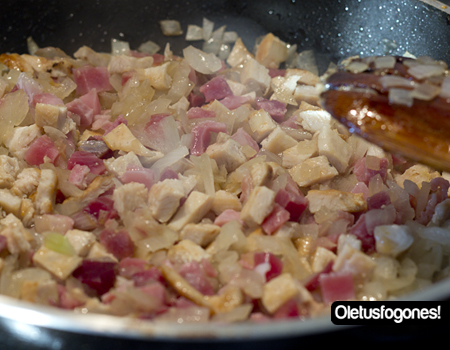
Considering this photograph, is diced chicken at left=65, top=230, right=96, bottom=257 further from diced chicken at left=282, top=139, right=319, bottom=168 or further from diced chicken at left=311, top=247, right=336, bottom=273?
diced chicken at left=282, top=139, right=319, bottom=168

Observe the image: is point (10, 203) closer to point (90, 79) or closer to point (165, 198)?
point (165, 198)

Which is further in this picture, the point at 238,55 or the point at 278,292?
the point at 238,55

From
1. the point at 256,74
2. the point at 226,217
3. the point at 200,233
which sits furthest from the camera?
the point at 256,74

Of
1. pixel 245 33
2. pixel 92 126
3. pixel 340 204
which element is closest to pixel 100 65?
pixel 92 126

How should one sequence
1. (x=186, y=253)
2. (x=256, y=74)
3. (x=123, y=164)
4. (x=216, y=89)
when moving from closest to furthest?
(x=186, y=253) < (x=123, y=164) < (x=216, y=89) < (x=256, y=74)

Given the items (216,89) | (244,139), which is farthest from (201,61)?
(244,139)

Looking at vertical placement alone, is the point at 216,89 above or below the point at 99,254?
above

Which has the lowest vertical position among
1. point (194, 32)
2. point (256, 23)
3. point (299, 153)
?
point (299, 153)
